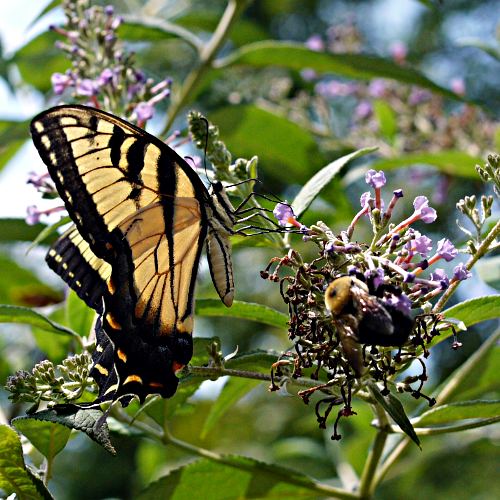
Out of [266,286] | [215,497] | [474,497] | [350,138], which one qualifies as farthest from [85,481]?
[215,497]

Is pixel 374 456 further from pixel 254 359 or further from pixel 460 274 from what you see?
pixel 460 274

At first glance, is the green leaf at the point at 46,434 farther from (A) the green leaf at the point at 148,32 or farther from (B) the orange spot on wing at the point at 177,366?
(A) the green leaf at the point at 148,32

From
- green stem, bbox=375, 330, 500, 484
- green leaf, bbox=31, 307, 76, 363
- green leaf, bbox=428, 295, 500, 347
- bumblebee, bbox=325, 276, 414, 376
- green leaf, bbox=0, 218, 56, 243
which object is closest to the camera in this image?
bumblebee, bbox=325, 276, 414, 376

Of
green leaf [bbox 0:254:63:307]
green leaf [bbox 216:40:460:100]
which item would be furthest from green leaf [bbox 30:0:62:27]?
green leaf [bbox 0:254:63:307]

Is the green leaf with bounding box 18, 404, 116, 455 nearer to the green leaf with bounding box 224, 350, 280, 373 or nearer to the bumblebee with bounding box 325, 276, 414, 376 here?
the green leaf with bounding box 224, 350, 280, 373

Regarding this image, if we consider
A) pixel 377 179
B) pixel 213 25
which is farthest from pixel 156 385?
pixel 213 25
